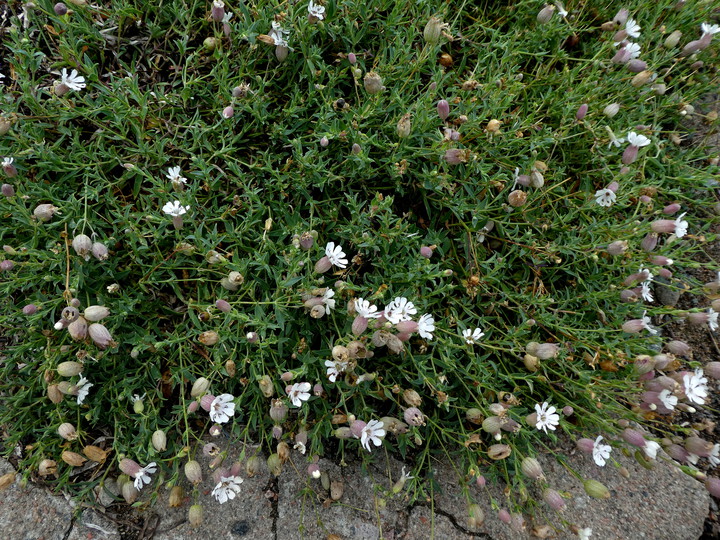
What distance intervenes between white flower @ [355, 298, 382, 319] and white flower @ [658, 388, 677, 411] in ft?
4.34

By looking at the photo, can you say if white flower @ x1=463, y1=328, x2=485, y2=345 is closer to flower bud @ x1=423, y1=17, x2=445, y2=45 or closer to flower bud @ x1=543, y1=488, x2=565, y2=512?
flower bud @ x1=543, y1=488, x2=565, y2=512

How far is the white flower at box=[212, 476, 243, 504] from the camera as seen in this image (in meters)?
2.13

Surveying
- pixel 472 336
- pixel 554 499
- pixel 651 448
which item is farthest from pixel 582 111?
pixel 554 499

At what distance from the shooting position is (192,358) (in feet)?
8.02

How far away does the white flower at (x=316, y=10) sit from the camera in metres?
2.43

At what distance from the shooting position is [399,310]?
2.21 m

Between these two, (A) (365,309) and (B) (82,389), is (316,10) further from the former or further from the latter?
(B) (82,389)

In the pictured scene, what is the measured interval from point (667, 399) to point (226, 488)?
201 cm

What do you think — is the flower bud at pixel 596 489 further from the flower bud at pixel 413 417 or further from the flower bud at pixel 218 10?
the flower bud at pixel 218 10

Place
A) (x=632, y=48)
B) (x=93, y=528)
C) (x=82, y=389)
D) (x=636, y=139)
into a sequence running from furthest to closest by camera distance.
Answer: (x=632, y=48) → (x=636, y=139) → (x=93, y=528) → (x=82, y=389)

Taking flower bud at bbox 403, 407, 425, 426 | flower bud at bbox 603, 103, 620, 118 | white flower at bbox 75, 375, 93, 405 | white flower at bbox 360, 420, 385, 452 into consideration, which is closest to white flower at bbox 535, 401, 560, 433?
flower bud at bbox 403, 407, 425, 426

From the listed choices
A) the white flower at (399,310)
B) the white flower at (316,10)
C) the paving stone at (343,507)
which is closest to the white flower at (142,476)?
the paving stone at (343,507)

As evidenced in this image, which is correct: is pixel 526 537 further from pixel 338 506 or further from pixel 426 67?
pixel 426 67

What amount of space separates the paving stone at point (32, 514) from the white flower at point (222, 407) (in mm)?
931
